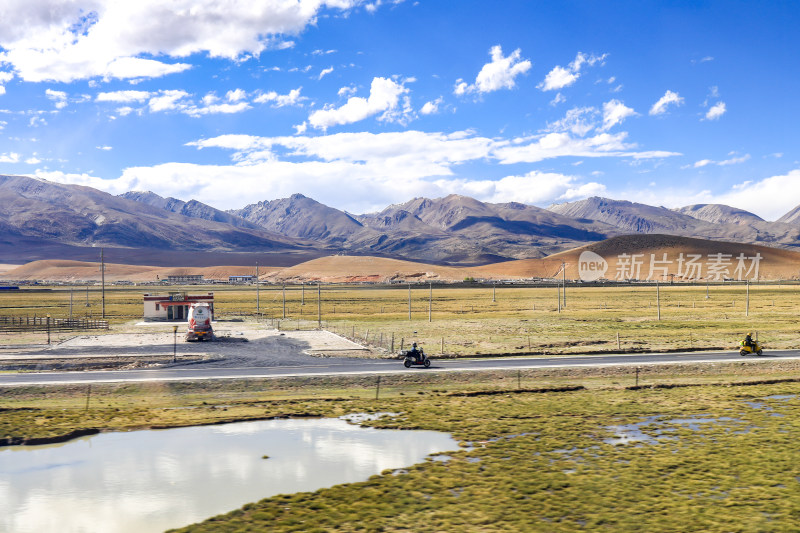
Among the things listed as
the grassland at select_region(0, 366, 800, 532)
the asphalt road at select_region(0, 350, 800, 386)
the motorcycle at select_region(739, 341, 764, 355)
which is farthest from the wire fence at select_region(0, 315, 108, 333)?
the motorcycle at select_region(739, 341, 764, 355)

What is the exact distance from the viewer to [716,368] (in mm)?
48875

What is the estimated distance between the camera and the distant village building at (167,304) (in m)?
98.2

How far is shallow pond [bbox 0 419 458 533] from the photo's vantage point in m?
20.9

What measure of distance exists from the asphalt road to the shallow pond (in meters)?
13.6

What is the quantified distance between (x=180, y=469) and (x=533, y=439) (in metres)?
15.0

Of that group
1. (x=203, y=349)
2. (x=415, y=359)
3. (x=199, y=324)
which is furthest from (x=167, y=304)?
(x=415, y=359)

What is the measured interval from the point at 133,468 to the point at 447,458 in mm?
12457

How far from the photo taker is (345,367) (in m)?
49.0

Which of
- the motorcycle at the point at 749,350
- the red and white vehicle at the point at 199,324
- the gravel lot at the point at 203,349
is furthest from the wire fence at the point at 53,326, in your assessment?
the motorcycle at the point at 749,350

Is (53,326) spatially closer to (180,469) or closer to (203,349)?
(203,349)

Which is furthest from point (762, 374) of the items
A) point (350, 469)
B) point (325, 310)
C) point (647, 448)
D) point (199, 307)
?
point (325, 310)

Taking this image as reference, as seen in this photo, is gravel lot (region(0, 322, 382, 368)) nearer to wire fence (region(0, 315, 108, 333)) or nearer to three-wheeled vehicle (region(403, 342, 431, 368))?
three-wheeled vehicle (region(403, 342, 431, 368))

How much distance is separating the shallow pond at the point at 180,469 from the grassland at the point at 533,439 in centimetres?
134

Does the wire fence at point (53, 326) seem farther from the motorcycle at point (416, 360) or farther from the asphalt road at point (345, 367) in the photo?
the motorcycle at point (416, 360)
